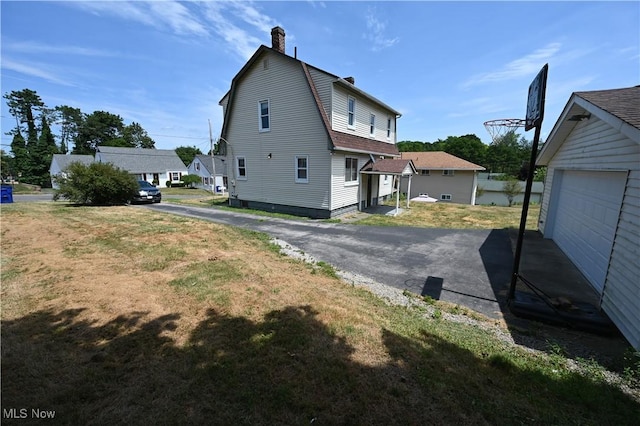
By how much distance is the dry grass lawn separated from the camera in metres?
2.46

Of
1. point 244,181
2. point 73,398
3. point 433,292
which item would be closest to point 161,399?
point 73,398

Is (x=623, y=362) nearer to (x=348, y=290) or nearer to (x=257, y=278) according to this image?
(x=348, y=290)

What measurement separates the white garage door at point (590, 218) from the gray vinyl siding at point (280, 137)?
890 centimetres

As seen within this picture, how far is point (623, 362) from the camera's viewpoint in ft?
11.5

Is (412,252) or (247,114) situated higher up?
(247,114)

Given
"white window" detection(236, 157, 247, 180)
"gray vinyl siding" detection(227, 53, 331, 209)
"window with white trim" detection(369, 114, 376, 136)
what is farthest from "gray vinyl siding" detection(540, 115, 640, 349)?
"white window" detection(236, 157, 247, 180)

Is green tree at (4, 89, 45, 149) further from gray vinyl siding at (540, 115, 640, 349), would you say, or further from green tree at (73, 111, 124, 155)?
gray vinyl siding at (540, 115, 640, 349)

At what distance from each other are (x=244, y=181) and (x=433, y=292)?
1390 cm

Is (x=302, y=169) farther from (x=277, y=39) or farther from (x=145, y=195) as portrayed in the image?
(x=145, y=195)

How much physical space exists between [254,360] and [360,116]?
14935mm

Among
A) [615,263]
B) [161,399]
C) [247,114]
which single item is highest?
[247,114]

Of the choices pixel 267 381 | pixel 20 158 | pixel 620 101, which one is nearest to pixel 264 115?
pixel 620 101

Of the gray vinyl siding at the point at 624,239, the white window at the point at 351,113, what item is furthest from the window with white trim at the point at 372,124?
the gray vinyl siding at the point at 624,239

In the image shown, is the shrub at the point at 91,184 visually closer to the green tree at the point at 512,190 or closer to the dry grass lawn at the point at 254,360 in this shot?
the dry grass lawn at the point at 254,360
